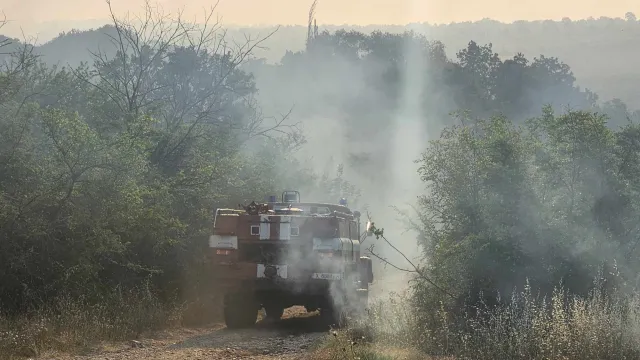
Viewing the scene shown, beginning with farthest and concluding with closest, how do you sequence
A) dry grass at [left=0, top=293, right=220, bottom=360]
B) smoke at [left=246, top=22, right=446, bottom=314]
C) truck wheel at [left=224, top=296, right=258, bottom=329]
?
smoke at [left=246, top=22, right=446, bottom=314] → truck wheel at [left=224, top=296, right=258, bottom=329] → dry grass at [left=0, top=293, right=220, bottom=360]

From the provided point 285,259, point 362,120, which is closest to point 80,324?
point 285,259

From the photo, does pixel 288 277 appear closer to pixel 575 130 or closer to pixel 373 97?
pixel 575 130

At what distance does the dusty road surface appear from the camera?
33.4 feet

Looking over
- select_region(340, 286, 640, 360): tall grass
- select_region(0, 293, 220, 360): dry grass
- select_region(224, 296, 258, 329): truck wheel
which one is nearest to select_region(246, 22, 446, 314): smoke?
select_region(224, 296, 258, 329): truck wheel

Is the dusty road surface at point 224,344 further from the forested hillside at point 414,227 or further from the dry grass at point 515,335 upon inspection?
the dry grass at point 515,335

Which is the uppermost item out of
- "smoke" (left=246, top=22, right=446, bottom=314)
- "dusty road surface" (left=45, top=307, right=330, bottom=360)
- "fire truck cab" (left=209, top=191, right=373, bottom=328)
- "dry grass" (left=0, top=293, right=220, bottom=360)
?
"smoke" (left=246, top=22, right=446, bottom=314)

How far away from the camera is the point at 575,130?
12.0m

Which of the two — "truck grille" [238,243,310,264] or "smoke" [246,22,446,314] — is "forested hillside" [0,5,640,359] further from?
"smoke" [246,22,446,314]

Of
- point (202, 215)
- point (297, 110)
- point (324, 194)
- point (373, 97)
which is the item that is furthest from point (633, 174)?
point (373, 97)

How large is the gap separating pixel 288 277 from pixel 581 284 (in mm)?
4622

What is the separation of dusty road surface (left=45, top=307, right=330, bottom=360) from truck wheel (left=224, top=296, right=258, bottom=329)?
20 centimetres

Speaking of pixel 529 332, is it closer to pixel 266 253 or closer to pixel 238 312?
pixel 266 253

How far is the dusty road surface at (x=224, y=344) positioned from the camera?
1017 centimetres

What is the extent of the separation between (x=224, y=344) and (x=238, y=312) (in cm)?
210
